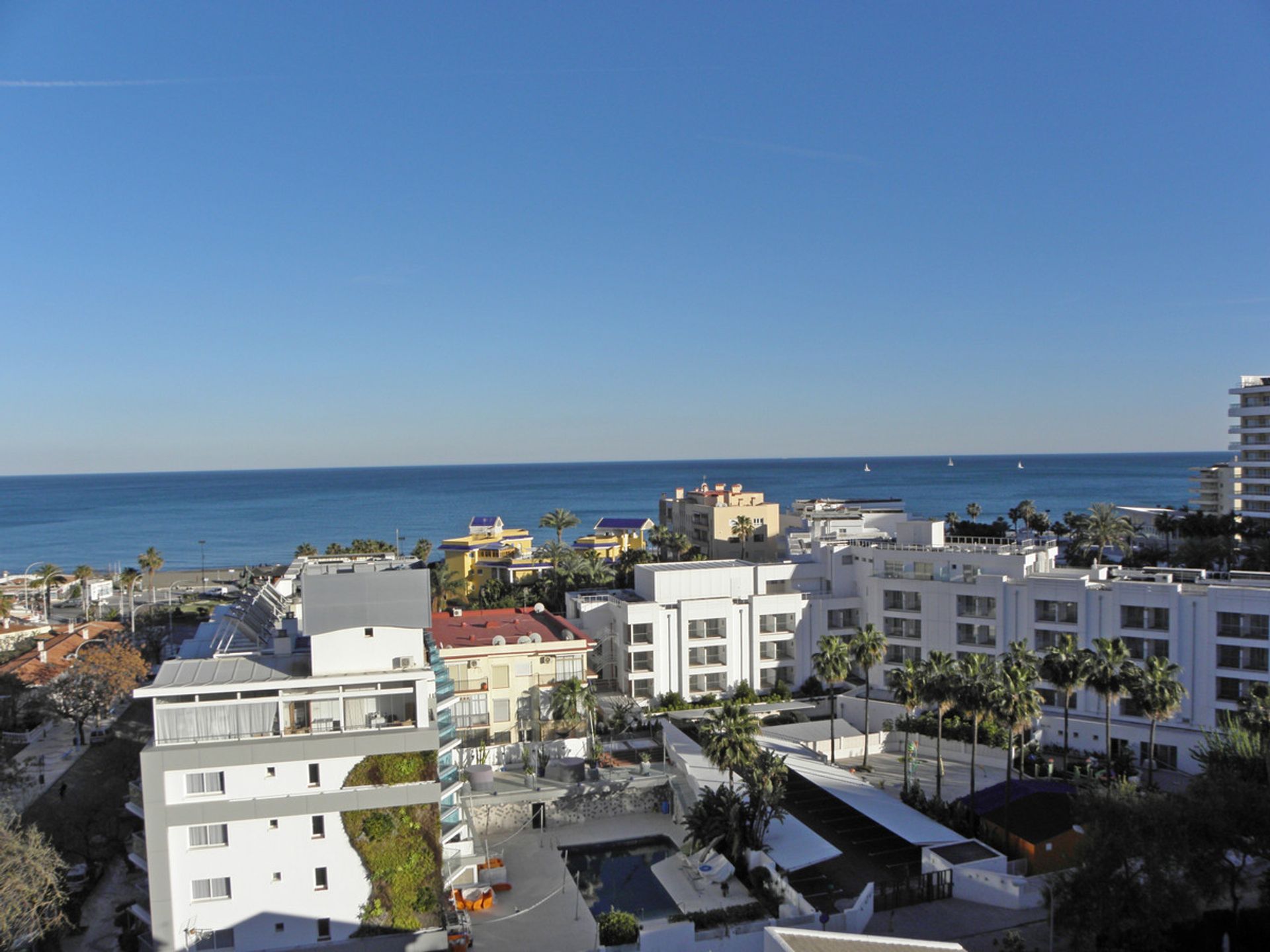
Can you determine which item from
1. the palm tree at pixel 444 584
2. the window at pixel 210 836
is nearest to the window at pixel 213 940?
the window at pixel 210 836

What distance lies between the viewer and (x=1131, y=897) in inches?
854

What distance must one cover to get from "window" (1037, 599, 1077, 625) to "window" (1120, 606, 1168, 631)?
7.35 ft

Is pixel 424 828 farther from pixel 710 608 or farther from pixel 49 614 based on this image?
pixel 49 614

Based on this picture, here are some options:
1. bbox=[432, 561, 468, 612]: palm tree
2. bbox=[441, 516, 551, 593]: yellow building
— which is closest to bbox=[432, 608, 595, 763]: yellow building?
bbox=[432, 561, 468, 612]: palm tree

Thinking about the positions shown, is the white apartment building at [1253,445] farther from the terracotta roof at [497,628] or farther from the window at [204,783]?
Answer: the window at [204,783]

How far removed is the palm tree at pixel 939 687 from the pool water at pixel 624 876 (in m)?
11.1

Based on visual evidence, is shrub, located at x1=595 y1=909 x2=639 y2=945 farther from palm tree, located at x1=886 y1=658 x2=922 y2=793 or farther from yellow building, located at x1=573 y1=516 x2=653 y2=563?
yellow building, located at x1=573 y1=516 x2=653 y2=563

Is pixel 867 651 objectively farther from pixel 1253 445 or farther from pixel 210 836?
pixel 1253 445

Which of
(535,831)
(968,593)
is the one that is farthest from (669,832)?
(968,593)

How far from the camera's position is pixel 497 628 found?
1779 inches

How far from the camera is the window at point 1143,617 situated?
42125mm

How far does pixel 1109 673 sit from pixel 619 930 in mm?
22188

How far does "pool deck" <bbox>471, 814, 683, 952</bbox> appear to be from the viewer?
27234 mm

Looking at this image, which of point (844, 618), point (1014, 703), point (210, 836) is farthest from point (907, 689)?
point (210, 836)
